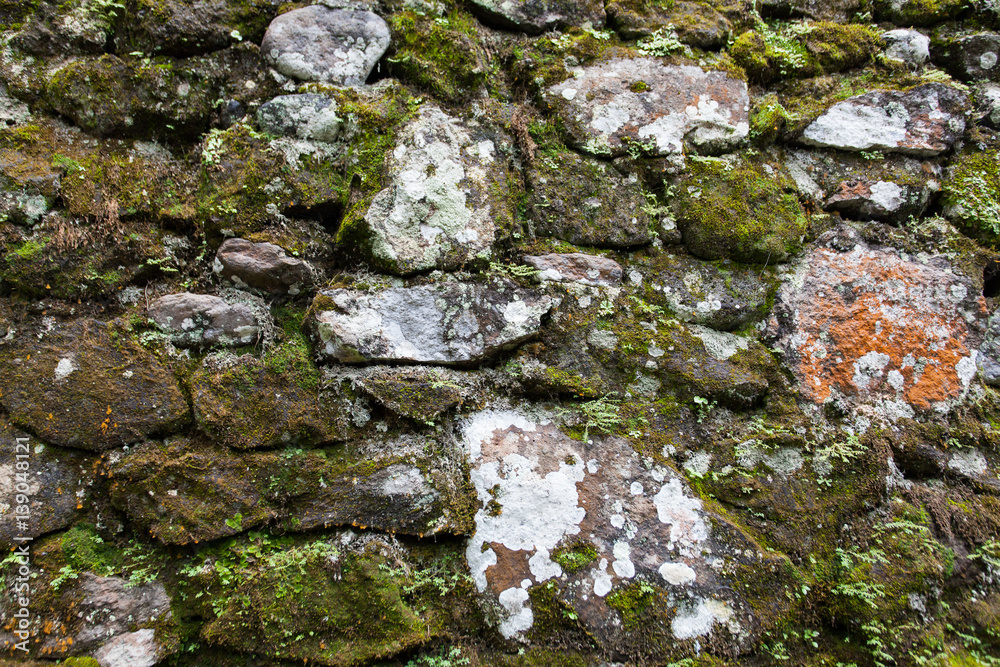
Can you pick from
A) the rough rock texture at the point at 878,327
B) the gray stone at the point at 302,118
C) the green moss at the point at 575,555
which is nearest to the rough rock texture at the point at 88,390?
the gray stone at the point at 302,118

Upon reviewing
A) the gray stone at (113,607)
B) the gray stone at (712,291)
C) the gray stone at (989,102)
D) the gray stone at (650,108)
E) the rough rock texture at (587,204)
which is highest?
the gray stone at (989,102)

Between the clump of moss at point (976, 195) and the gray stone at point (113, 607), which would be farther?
the clump of moss at point (976, 195)

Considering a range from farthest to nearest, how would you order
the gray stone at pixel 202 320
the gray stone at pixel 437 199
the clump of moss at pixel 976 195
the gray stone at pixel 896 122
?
the gray stone at pixel 896 122
the clump of moss at pixel 976 195
the gray stone at pixel 437 199
the gray stone at pixel 202 320

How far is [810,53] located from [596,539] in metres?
3.06

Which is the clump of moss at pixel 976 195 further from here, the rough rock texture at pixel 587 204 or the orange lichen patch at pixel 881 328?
the rough rock texture at pixel 587 204

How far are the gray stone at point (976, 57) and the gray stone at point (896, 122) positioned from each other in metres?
0.28

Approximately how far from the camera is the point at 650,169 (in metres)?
2.85

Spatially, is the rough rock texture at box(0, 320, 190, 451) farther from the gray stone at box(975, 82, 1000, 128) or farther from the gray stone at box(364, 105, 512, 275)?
the gray stone at box(975, 82, 1000, 128)

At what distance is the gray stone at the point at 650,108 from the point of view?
2.86 metres

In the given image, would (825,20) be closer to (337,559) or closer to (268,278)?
(268,278)

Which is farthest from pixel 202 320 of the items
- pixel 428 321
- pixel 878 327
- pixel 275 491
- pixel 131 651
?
pixel 878 327

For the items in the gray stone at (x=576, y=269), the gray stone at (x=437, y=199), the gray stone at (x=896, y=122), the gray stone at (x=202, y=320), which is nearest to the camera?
the gray stone at (x=202, y=320)

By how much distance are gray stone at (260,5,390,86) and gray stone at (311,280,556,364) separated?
1.23 m

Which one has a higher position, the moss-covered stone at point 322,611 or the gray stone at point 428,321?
the gray stone at point 428,321
